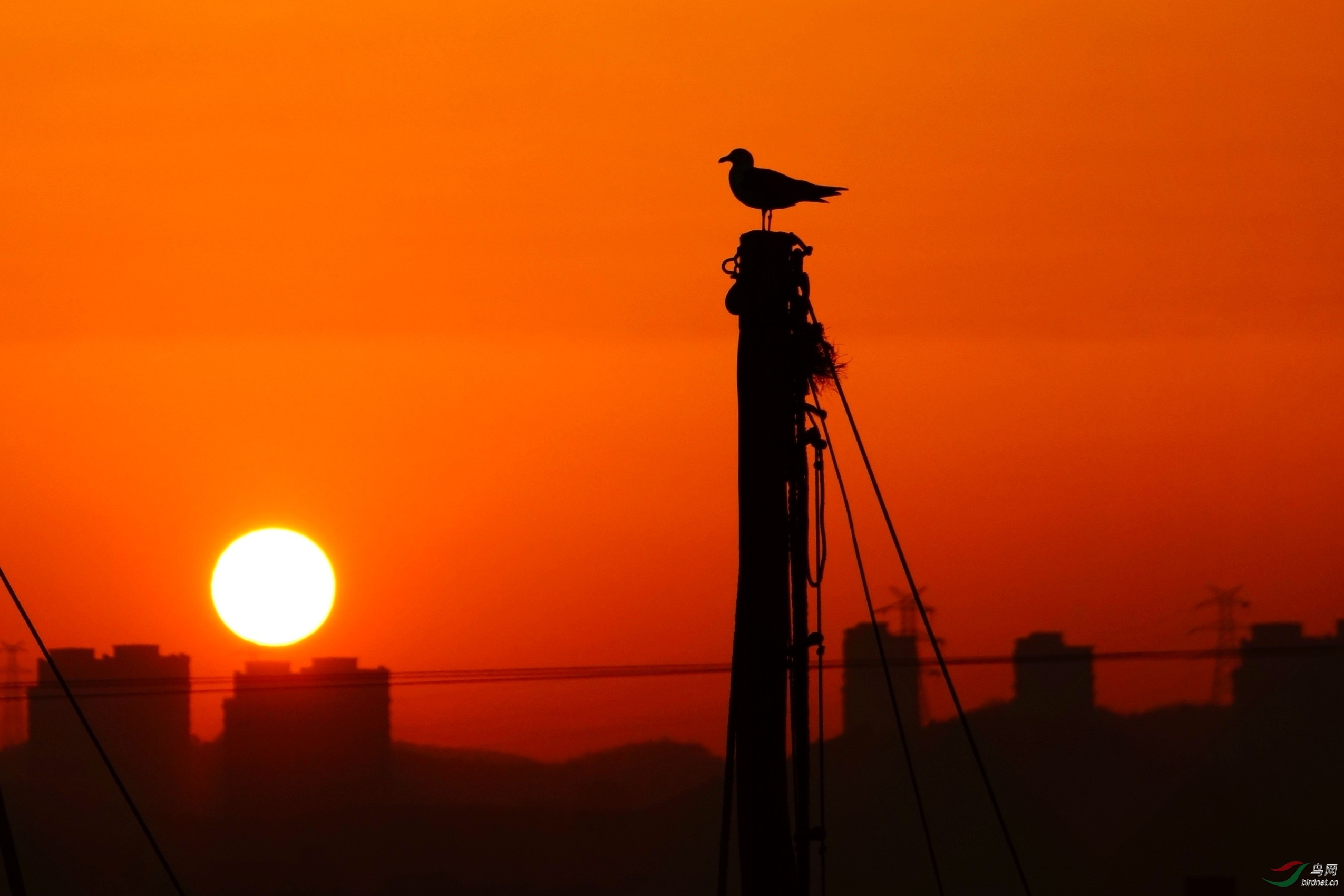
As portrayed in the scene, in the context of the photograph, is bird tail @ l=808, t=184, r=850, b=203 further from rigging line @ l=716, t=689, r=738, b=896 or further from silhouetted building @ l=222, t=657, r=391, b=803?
silhouetted building @ l=222, t=657, r=391, b=803

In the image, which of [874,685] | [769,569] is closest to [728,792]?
[769,569]

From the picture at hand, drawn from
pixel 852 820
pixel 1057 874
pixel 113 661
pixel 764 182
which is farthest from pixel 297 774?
pixel 764 182

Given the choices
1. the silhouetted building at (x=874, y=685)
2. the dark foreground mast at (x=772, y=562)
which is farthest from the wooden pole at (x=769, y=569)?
the silhouetted building at (x=874, y=685)

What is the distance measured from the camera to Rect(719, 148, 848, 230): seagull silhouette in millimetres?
15109

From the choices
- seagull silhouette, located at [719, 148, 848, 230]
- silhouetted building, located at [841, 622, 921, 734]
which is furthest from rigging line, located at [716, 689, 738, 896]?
silhouetted building, located at [841, 622, 921, 734]

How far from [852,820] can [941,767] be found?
8002 mm

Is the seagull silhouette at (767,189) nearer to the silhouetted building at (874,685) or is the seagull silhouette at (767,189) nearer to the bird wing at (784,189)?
the bird wing at (784,189)

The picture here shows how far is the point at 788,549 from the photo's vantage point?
12.0m

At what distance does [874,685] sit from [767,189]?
87156mm

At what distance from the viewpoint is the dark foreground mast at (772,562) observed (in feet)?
38.0

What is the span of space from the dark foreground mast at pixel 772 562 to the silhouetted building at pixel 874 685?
74504mm

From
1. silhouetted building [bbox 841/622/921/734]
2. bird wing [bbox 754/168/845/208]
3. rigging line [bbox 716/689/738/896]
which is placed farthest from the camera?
silhouetted building [bbox 841/622/921/734]

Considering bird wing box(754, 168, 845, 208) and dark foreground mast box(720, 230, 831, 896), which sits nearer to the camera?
dark foreground mast box(720, 230, 831, 896)

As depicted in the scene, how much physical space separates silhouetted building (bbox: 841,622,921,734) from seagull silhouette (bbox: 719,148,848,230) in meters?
71.5
